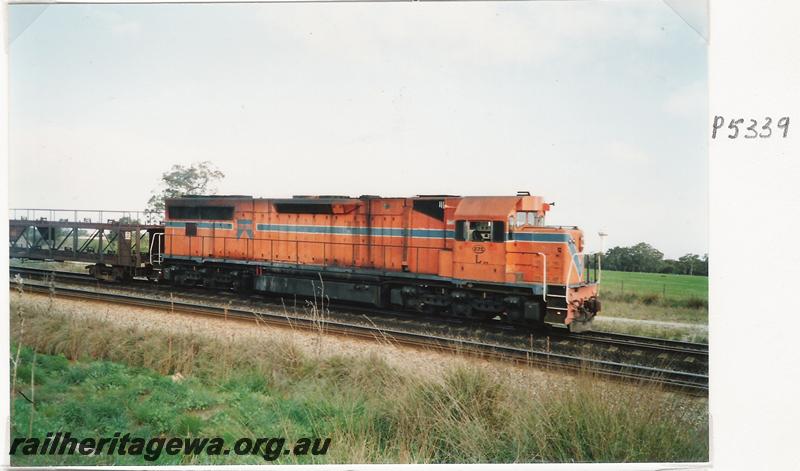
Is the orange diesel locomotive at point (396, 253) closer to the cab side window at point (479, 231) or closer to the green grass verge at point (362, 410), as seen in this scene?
the cab side window at point (479, 231)

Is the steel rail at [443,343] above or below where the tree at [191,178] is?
below

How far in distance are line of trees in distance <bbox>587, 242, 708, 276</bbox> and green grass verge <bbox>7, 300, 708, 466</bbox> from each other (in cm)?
104

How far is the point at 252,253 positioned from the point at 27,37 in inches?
184

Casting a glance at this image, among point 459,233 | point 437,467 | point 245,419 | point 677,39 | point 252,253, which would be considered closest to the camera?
point 437,467

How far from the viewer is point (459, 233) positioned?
263 inches

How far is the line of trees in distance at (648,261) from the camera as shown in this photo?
168 inches

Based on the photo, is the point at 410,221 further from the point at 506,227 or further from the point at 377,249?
the point at 506,227

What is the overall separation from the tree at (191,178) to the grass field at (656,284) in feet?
14.1

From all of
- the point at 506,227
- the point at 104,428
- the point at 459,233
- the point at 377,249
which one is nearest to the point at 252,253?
the point at 377,249

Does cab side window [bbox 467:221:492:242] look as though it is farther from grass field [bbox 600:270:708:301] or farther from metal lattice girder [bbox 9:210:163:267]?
metal lattice girder [bbox 9:210:163:267]

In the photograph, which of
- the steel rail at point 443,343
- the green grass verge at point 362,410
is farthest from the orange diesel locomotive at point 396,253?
the green grass verge at point 362,410

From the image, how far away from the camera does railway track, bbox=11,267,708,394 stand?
14.5 ft

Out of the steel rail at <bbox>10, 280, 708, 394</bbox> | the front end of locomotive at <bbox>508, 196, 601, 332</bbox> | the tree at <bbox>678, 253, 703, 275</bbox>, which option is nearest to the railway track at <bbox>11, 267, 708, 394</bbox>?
the steel rail at <bbox>10, 280, 708, 394</bbox>

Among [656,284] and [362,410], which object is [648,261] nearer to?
[656,284]
